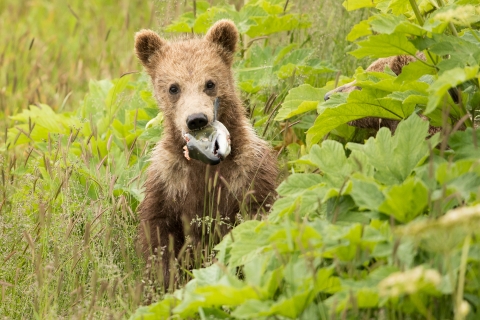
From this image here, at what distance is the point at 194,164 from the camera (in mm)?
4777

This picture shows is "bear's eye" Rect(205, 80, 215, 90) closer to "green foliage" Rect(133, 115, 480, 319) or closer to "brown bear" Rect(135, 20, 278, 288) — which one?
"brown bear" Rect(135, 20, 278, 288)

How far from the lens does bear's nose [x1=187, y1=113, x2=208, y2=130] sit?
440 cm

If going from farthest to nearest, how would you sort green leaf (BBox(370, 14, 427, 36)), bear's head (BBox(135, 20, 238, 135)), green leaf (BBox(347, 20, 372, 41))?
bear's head (BBox(135, 20, 238, 135)) < green leaf (BBox(347, 20, 372, 41)) < green leaf (BBox(370, 14, 427, 36))

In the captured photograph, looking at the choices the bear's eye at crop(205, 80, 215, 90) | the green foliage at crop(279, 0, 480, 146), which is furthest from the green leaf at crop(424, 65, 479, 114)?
the bear's eye at crop(205, 80, 215, 90)

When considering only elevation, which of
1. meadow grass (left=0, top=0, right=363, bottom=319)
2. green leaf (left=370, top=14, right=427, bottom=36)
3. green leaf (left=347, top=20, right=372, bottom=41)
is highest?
green leaf (left=370, top=14, right=427, bottom=36)

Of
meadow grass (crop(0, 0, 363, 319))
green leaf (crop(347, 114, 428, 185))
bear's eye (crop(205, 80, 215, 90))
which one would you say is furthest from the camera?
bear's eye (crop(205, 80, 215, 90))

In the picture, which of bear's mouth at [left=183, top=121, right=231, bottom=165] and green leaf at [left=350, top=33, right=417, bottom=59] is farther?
bear's mouth at [left=183, top=121, right=231, bottom=165]

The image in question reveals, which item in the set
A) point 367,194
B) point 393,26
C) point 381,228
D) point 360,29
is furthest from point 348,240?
point 360,29

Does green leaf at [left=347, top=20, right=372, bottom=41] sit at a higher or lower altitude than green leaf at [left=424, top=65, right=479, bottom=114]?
higher

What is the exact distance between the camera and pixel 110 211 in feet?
15.5

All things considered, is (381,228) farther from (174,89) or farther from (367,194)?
(174,89)

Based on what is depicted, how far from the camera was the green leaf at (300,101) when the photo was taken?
419 centimetres

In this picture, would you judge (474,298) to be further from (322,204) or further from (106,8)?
(106,8)

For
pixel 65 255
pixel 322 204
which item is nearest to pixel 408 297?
pixel 322 204
